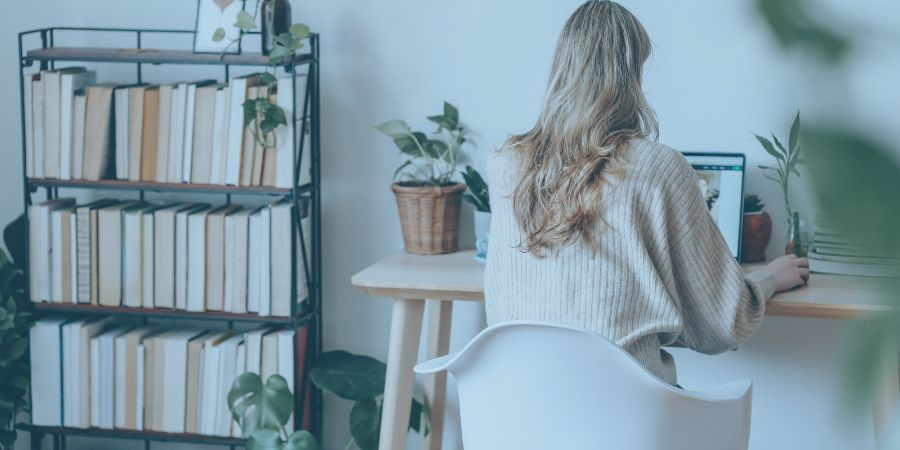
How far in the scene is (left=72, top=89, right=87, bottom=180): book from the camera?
2.50 metres

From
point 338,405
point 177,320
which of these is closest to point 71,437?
point 177,320

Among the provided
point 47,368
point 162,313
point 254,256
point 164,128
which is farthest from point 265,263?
point 47,368

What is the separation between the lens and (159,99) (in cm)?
249

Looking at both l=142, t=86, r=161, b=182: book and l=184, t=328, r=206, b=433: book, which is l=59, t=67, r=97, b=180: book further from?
l=184, t=328, r=206, b=433: book

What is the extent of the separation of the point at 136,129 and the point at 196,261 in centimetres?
35

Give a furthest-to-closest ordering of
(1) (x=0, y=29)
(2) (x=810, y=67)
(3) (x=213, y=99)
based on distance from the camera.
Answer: (1) (x=0, y=29) → (3) (x=213, y=99) → (2) (x=810, y=67)

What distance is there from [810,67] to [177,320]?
2721 mm

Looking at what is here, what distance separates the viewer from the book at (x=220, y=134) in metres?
2.45

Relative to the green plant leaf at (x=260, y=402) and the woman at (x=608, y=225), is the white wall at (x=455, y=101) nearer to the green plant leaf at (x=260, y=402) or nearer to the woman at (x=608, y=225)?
the green plant leaf at (x=260, y=402)

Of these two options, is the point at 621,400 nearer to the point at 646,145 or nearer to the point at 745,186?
the point at 646,145

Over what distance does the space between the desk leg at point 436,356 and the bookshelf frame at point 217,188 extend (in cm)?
31

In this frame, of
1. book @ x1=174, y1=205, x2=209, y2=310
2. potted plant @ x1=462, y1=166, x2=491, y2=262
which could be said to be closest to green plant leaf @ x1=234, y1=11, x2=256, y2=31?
book @ x1=174, y1=205, x2=209, y2=310

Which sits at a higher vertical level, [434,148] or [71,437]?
[434,148]

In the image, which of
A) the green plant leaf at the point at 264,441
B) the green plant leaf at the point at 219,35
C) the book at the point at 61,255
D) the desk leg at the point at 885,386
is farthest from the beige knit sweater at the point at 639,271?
the desk leg at the point at 885,386
